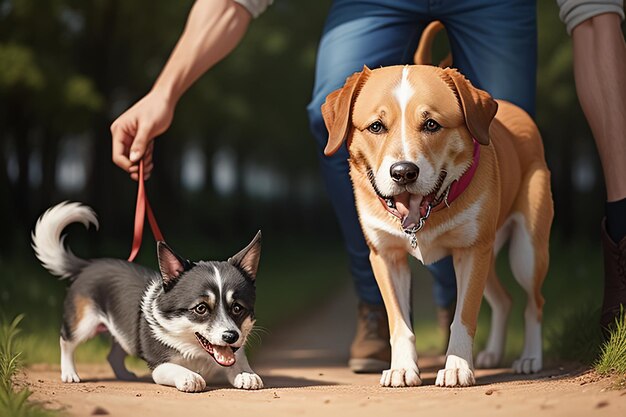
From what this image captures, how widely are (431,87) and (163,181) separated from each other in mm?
14876

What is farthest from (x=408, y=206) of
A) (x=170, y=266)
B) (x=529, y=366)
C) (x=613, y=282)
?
(x=529, y=366)

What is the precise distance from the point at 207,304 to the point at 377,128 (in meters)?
0.99

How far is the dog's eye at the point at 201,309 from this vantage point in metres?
3.53

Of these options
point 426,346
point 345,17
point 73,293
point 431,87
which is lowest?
point 426,346

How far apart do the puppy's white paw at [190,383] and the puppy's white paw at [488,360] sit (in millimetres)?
1946

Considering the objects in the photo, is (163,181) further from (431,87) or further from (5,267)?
(431,87)

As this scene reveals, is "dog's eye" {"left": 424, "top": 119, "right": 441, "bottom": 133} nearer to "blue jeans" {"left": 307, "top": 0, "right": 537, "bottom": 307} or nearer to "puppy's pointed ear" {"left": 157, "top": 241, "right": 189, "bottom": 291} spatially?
"blue jeans" {"left": 307, "top": 0, "right": 537, "bottom": 307}

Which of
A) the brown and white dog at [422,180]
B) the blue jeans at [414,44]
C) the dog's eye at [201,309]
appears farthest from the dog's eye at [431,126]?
the dog's eye at [201,309]

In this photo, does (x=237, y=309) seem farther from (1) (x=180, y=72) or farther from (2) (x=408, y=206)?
(1) (x=180, y=72)

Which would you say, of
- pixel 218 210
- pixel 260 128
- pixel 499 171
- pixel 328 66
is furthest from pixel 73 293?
pixel 260 128

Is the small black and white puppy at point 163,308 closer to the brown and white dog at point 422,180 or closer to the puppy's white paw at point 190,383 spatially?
the puppy's white paw at point 190,383

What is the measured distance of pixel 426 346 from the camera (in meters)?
6.34

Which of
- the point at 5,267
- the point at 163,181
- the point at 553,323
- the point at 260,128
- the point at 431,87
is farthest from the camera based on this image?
the point at 260,128

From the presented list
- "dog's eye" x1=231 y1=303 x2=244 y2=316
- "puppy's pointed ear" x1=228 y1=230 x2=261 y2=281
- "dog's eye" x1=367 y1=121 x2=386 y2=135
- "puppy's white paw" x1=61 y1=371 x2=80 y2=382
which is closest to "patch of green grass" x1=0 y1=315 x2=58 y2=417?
"puppy's white paw" x1=61 y1=371 x2=80 y2=382
